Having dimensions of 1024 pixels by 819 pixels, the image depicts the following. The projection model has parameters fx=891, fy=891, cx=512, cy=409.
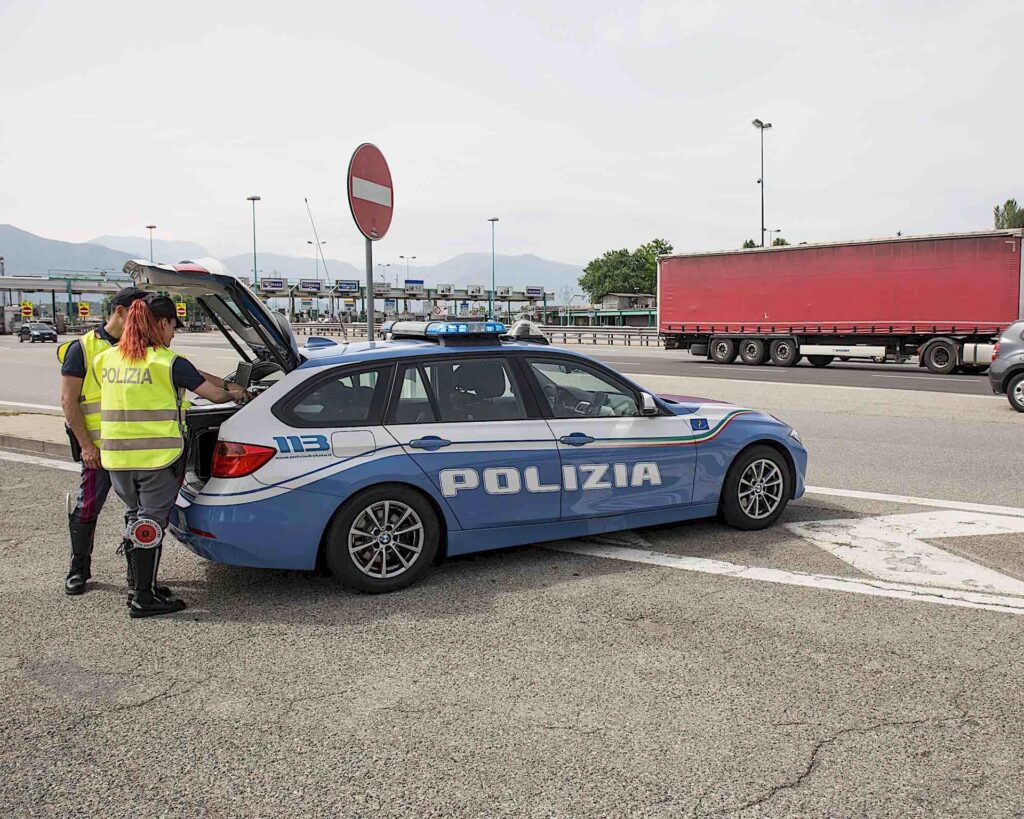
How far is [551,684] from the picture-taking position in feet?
12.0

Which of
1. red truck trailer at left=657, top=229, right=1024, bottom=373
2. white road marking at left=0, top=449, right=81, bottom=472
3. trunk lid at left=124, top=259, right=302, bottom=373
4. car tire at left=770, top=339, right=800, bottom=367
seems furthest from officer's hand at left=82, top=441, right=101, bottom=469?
car tire at left=770, top=339, right=800, bottom=367

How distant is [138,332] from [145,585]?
4.17ft

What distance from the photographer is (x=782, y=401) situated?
14344 millimetres

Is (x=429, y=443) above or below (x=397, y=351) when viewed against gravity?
below

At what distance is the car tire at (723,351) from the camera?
28.8 metres

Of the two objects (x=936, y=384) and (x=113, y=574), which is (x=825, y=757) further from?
(x=936, y=384)

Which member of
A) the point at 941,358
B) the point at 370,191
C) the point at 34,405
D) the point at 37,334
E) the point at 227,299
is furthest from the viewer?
the point at 37,334

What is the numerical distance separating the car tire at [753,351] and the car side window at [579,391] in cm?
2346

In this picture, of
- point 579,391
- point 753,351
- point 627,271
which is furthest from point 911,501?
point 627,271

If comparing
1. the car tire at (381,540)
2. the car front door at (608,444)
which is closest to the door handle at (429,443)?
the car tire at (381,540)

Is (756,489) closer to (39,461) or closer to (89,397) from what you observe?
(89,397)

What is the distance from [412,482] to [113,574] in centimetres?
196

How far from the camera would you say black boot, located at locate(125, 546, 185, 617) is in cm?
446

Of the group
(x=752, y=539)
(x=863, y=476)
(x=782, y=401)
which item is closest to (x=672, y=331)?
(x=782, y=401)
